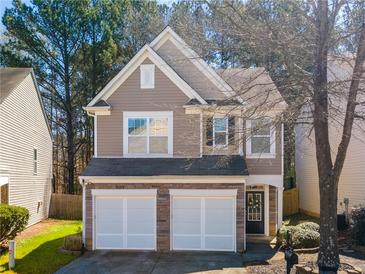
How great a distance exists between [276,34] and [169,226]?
365 inches

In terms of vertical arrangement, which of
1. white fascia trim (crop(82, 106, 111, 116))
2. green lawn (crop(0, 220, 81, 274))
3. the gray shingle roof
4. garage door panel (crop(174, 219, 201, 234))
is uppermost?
white fascia trim (crop(82, 106, 111, 116))

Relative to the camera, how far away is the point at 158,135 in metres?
18.2

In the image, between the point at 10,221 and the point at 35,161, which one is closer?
the point at 10,221

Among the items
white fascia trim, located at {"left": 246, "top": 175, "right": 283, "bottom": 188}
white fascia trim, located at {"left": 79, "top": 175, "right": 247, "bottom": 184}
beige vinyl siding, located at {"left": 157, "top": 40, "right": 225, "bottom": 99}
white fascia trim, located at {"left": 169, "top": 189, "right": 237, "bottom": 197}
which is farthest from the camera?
beige vinyl siding, located at {"left": 157, "top": 40, "right": 225, "bottom": 99}

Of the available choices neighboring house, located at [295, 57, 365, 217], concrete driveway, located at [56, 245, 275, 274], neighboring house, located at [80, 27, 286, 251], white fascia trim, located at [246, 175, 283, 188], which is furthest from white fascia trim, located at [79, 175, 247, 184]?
neighboring house, located at [295, 57, 365, 217]

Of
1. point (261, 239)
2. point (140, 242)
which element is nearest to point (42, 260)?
point (140, 242)

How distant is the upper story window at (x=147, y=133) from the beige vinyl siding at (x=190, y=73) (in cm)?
193

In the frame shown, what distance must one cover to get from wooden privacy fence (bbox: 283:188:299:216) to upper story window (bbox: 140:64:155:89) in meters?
14.5

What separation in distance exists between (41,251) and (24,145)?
7.99 metres

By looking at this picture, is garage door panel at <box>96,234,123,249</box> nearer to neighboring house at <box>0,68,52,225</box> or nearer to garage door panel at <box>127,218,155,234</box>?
garage door panel at <box>127,218,155,234</box>

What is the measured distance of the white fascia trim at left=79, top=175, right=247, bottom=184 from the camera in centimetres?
A: 1639

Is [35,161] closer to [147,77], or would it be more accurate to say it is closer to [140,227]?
[147,77]

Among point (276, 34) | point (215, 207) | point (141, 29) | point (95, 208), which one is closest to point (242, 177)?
point (215, 207)

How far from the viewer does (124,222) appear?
1703cm
